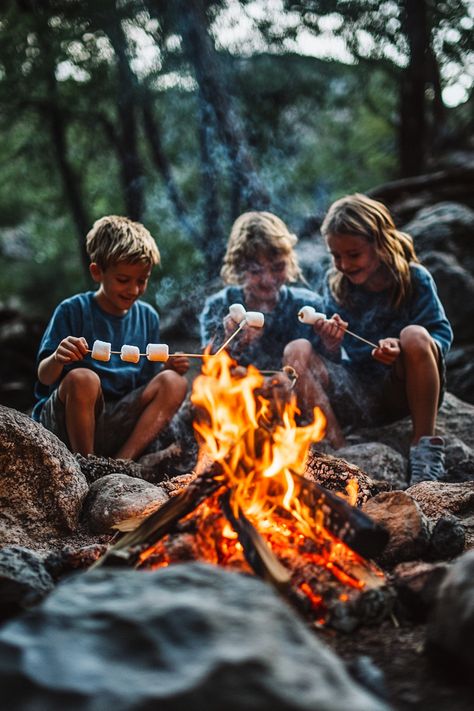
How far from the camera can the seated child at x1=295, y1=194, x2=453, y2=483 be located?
4258 millimetres

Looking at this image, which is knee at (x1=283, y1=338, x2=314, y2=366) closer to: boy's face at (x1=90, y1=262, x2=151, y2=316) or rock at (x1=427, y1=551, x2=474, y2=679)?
boy's face at (x1=90, y1=262, x2=151, y2=316)

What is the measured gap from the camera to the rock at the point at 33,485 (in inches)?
122

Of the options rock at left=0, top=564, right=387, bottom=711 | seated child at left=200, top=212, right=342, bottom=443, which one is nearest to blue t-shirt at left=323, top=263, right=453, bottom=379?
seated child at left=200, top=212, right=342, bottom=443

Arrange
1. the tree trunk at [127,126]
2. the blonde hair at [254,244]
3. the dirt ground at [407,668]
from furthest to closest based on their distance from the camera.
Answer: the tree trunk at [127,126], the blonde hair at [254,244], the dirt ground at [407,668]

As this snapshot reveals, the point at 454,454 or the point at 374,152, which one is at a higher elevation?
the point at 374,152

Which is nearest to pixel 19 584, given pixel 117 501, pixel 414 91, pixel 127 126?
pixel 117 501

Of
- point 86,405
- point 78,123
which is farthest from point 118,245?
point 78,123

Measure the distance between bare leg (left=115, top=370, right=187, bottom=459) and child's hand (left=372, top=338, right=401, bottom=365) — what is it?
4.47 feet

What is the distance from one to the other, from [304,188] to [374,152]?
3464 mm

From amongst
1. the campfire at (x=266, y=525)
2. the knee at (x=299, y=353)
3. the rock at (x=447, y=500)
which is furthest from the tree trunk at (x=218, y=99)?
the campfire at (x=266, y=525)

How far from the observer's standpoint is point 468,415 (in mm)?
5199

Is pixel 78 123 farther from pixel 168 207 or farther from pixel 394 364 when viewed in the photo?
pixel 394 364

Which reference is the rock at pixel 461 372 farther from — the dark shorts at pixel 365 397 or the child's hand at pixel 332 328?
the child's hand at pixel 332 328

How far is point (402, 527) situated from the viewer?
8.87ft
